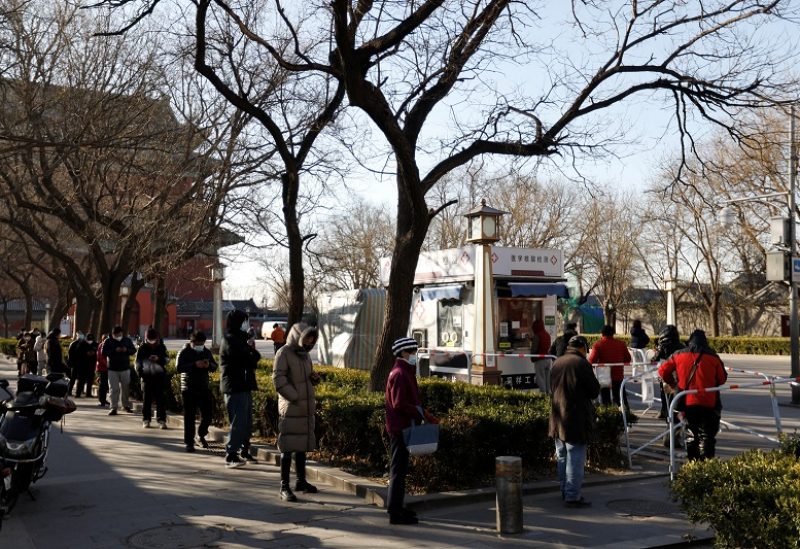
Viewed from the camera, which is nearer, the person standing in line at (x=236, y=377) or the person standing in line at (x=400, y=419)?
the person standing in line at (x=400, y=419)

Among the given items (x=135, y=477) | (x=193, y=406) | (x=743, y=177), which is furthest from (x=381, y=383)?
(x=743, y=177)

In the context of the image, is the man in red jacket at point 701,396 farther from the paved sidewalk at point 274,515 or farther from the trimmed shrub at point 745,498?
the trimmed shrub at point 745,498

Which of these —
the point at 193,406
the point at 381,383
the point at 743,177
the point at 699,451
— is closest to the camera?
the point at 699,451

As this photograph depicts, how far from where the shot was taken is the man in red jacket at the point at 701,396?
8242 mm

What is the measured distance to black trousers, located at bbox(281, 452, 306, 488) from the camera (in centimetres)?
790

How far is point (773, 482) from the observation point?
5270 mm

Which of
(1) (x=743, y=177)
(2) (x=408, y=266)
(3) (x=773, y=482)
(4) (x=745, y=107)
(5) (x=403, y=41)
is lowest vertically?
(3) (x=773, y=482)

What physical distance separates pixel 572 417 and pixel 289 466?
2.92 metres

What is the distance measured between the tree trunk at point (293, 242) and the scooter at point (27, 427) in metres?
6.80

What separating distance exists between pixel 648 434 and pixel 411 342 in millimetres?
6546

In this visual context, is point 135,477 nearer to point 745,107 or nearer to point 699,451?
point 699,451

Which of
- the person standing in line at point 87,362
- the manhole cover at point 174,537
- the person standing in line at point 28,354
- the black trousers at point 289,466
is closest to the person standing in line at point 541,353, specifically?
the black trousers at point 289,466

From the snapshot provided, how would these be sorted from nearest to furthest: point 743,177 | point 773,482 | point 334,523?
point 773,482 < point 334,523 < point 743,177

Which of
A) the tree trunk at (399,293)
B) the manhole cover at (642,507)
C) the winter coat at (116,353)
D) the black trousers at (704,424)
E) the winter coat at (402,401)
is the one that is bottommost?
the manhole cover at (642,507)
